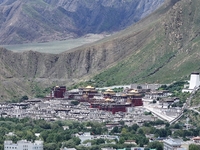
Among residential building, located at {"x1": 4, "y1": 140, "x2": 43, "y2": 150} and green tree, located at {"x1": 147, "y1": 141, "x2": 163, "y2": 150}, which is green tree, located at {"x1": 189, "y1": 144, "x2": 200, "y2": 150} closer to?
green tree, located at {"x1": 147, "y1": 141, "x2": 163, "y2": 150}

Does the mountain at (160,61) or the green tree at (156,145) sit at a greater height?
the mountain at (160,61)

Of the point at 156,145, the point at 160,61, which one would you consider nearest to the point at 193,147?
the point at 156,145

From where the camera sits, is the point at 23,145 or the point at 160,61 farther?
the point at 160,61

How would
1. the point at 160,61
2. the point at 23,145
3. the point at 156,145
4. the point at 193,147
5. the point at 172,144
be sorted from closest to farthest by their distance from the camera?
the point at 193,147, the point at 172,144, the point at 23,145, the point at 156,145, the point at 160,61

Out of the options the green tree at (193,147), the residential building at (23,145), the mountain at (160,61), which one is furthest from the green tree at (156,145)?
the mountain at (160,61)

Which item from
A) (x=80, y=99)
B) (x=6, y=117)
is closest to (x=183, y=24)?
(x=80, y=99)

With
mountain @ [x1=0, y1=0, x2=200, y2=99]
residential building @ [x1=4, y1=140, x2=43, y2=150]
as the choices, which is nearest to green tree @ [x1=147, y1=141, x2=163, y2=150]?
residential building @ [x1=4, y1=140, x2=43, y2=150]

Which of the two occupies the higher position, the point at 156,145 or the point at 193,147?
the point at 156,145

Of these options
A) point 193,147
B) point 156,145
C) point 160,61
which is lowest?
point 193,147

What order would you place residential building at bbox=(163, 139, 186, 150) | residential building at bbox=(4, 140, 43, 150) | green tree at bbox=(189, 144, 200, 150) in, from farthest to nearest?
residential building at bbox=(4, 140, 43, 150) → residential building at bbox=(163, 139, 186, 150) → green tree at bbox=(189, 144, 200, 150)

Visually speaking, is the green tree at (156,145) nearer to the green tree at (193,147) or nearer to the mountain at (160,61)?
the green tree at (193,147)

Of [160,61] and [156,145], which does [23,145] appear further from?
[160,61]
